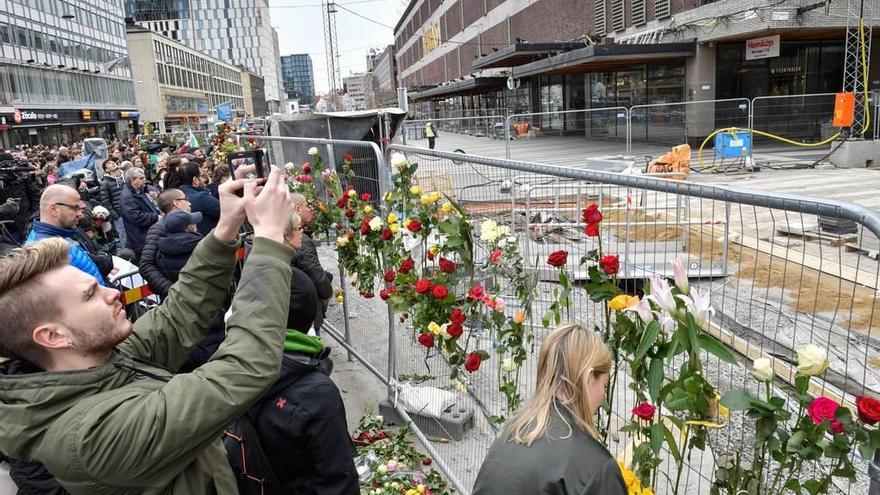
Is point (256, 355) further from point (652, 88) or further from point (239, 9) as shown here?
point (239, 9)

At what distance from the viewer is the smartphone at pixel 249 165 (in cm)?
246

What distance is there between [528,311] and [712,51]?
2184cm

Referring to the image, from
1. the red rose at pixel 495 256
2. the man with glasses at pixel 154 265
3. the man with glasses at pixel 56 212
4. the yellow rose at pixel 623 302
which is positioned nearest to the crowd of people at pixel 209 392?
the yellow rose at pixel 623 302

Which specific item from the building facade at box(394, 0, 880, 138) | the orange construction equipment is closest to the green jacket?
the orange construction equipment

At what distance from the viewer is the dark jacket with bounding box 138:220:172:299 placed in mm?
4688

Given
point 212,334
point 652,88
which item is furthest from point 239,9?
point 212,334

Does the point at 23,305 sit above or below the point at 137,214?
above

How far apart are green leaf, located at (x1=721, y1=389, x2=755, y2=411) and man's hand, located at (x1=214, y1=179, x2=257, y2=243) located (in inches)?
61.4

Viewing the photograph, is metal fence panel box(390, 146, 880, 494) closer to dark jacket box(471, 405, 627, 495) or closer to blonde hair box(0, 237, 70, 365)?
dark jacket box(471, 405, 627, 495)

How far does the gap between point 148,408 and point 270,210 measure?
1.84 ft

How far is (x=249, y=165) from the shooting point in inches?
103

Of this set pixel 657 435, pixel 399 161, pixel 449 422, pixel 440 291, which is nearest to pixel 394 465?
pixel 449 422

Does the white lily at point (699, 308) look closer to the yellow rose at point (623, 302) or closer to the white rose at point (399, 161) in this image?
the yellow rose at point (623, 302)

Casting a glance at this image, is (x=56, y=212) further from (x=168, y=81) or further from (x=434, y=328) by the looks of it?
(x=168, y=81)
